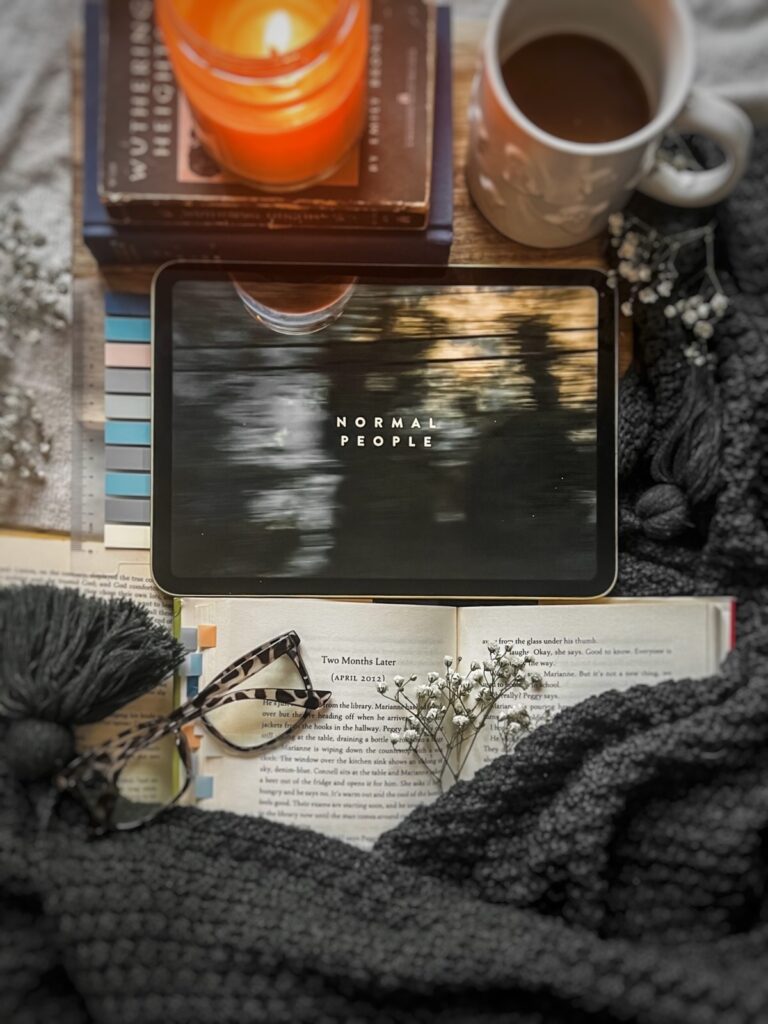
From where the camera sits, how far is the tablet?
63cm

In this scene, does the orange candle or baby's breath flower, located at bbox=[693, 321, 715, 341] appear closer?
the orange candle

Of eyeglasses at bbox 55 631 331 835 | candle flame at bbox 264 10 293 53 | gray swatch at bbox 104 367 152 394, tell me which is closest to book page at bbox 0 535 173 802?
eyeglasses at bbox 55 631 331 835

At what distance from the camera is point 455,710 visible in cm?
62

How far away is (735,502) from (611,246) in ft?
0.71

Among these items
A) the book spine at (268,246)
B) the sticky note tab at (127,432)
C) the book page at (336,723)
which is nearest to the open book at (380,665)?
the book page at (336,723)

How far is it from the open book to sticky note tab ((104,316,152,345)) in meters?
0.21

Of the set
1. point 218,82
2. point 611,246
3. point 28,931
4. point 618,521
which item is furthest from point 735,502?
point 28,931

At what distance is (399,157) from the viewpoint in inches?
23.8

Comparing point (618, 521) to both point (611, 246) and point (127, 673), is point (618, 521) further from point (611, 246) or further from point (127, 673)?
point (127, 673)

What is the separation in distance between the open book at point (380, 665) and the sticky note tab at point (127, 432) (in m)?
0.13

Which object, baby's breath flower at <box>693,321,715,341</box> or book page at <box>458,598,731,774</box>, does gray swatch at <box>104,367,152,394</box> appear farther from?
baby's breath flower at <box>693,321,715,341</box>

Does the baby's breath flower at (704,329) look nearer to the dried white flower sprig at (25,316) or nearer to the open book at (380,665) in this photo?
the open book at (380,665)

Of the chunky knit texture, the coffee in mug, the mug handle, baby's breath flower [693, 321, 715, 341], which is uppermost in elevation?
the coffee in mug

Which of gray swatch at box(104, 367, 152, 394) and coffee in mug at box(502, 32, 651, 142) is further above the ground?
coffee in mug at box(502, 32, 651, 142)
